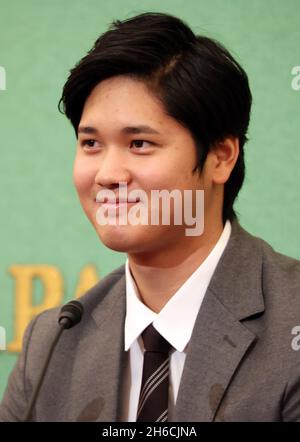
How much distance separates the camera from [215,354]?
1.16 meters

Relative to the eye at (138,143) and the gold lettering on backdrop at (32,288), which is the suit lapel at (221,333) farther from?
the gold lettering on backdrop at (32,288)

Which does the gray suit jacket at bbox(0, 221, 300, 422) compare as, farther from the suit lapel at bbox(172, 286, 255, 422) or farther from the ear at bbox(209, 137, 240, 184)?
the ear at bbox(209, 137, 240, 184)

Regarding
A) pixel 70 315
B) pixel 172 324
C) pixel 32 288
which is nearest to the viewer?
pixel 70 315

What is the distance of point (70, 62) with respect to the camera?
198 centimetres

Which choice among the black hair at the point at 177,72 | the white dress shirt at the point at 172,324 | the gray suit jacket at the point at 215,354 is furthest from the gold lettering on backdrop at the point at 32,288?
the black hair at the point at 177,72

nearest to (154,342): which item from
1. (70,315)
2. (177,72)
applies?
(70,315)

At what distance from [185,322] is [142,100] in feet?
1.29

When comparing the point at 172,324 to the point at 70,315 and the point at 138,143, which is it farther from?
the point at 138,143

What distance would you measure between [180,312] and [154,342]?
7 centimetres

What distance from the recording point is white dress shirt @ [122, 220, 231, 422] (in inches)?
48.0

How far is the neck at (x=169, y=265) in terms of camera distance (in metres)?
1.26

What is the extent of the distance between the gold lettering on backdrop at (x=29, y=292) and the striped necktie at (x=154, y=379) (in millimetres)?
730

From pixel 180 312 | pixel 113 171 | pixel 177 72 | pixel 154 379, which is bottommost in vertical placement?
pixel 154 379
